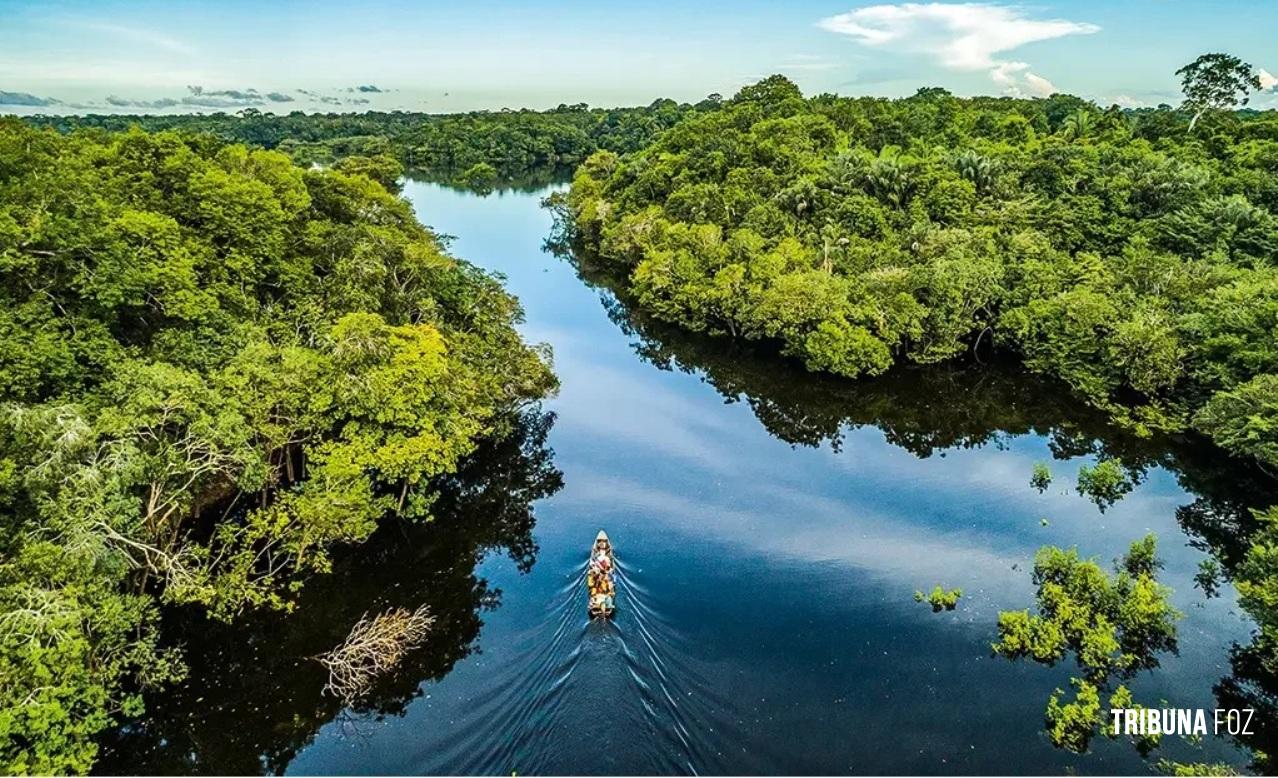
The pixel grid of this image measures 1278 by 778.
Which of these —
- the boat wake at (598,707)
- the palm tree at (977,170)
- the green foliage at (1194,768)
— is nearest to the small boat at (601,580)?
the boat wake at (598,707)

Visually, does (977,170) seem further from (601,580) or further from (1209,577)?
(601,580)

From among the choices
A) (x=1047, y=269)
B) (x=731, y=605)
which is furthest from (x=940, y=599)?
(x=1047, y=269)

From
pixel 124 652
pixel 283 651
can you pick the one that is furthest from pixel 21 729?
pixel 283 651

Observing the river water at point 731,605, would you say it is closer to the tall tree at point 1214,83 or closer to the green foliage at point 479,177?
the tall tree at point 1214,83

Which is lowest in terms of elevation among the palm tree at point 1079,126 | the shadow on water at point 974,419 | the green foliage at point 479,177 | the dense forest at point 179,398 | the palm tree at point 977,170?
the shadow on water at point 974,419

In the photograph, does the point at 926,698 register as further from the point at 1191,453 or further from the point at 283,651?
the point at 1191,453

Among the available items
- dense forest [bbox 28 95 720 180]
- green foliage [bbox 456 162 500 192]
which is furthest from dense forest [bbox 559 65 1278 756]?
dense forest [bbox 28 95 720 180]

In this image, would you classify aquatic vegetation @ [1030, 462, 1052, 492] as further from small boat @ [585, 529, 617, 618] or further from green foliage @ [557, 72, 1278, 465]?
small boat @ [585, 529, 617, 618]
